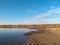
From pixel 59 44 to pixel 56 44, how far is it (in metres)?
0.49

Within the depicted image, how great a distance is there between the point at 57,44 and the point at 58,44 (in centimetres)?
17

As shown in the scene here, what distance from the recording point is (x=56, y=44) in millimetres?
23234

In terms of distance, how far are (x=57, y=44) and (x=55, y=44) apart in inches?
12.9

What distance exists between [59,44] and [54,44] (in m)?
0.82

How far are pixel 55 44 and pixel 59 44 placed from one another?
2.14ft

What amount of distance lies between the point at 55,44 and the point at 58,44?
489mm

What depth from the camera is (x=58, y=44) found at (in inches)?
914

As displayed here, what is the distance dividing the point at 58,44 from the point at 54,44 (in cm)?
65

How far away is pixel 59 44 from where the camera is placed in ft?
76.1

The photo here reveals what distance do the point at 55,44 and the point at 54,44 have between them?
0.17m

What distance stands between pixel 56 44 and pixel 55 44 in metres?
0.17

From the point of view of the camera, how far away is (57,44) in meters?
23.2

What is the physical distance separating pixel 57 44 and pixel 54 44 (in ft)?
1.61
